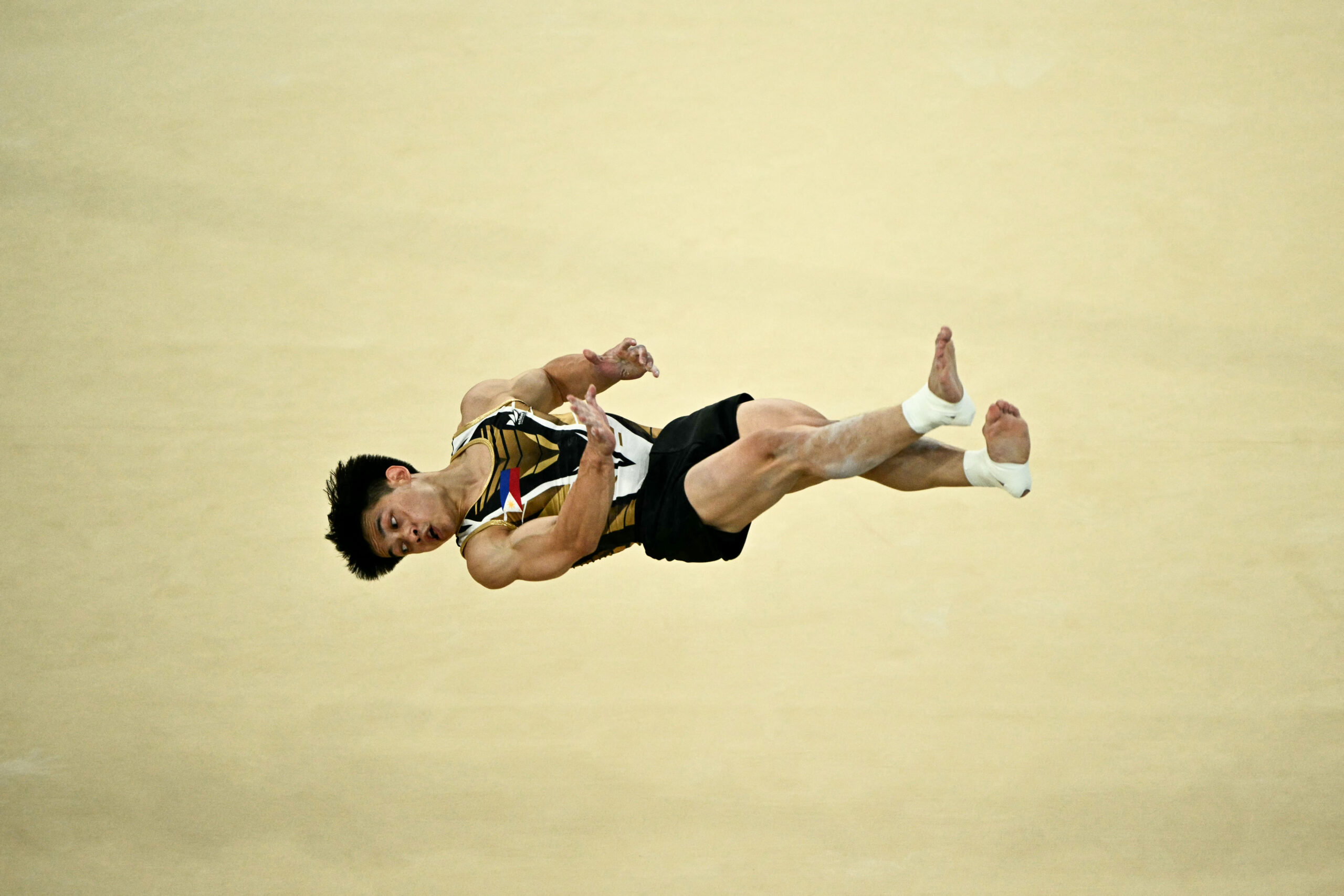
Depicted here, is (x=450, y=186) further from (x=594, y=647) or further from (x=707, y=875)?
(x=707, y=875)

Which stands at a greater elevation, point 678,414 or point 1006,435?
point 678,414

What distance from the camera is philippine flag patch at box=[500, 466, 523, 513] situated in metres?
3.09

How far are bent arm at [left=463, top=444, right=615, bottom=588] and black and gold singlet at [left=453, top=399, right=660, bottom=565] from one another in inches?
2.6

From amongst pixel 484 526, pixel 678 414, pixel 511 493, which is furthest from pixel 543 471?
pixel 678 414

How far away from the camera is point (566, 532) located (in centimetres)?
282

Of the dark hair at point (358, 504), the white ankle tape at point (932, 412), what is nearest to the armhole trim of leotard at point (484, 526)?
the dark hair at point (358, 504)

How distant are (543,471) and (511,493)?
100 mm

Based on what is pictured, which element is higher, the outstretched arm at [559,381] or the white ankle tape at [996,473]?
the outstretched arm at [559,381]

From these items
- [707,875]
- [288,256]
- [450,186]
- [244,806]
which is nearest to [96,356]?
[288,256]

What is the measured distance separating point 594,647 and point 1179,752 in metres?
1.78

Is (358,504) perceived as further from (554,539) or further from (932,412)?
(932,412)

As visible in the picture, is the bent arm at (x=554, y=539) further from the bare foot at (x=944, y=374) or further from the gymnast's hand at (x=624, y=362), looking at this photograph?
the bare foot at (x=944, y=374)

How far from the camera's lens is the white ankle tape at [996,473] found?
259 centimetres

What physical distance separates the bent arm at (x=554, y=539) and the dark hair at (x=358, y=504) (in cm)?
33
